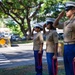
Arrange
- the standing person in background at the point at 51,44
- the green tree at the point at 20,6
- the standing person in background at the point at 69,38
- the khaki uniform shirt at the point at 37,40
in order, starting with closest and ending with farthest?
the standing person in background at the point at 69,38 < the standing person in background at the point at 51,44 < the khaki uniform shirt at the point at 37,40 < the green tree at the point at 20,6

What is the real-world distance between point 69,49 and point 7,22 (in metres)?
40.1

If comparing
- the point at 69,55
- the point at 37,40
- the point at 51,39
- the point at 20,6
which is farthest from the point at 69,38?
the point at 20,6

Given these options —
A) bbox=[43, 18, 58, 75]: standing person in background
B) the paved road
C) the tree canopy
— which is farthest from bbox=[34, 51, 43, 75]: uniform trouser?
the tree canopy

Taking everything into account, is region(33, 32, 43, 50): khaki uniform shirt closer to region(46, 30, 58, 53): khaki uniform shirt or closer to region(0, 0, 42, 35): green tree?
region(46, 30, 58, 53): khaki uniform shirt

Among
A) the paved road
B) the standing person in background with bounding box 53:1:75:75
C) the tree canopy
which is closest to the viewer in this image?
the standing person in background with bounding box 53:1:75:75

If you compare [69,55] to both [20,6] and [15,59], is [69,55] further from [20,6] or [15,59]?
[20,6]

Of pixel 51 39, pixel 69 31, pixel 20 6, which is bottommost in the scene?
pixel 51 39

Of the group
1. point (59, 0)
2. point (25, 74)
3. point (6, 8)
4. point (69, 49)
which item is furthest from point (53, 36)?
point (6, 8)

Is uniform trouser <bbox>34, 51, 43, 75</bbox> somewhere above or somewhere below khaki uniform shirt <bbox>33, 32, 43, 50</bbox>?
below

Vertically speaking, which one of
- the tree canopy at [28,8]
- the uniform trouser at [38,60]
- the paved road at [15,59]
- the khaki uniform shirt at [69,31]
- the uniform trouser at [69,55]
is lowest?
the paved road at [15,59]

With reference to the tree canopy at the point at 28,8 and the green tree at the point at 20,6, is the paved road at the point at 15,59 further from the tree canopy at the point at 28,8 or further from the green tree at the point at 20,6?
the tree canopy at the point at 28,8

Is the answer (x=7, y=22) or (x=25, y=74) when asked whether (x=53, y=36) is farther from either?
(x=7, y=22)

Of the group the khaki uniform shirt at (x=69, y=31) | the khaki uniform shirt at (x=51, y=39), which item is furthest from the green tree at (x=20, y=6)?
the khaki uniform shirt at (x=69, y=31)

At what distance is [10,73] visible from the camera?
9484mm
